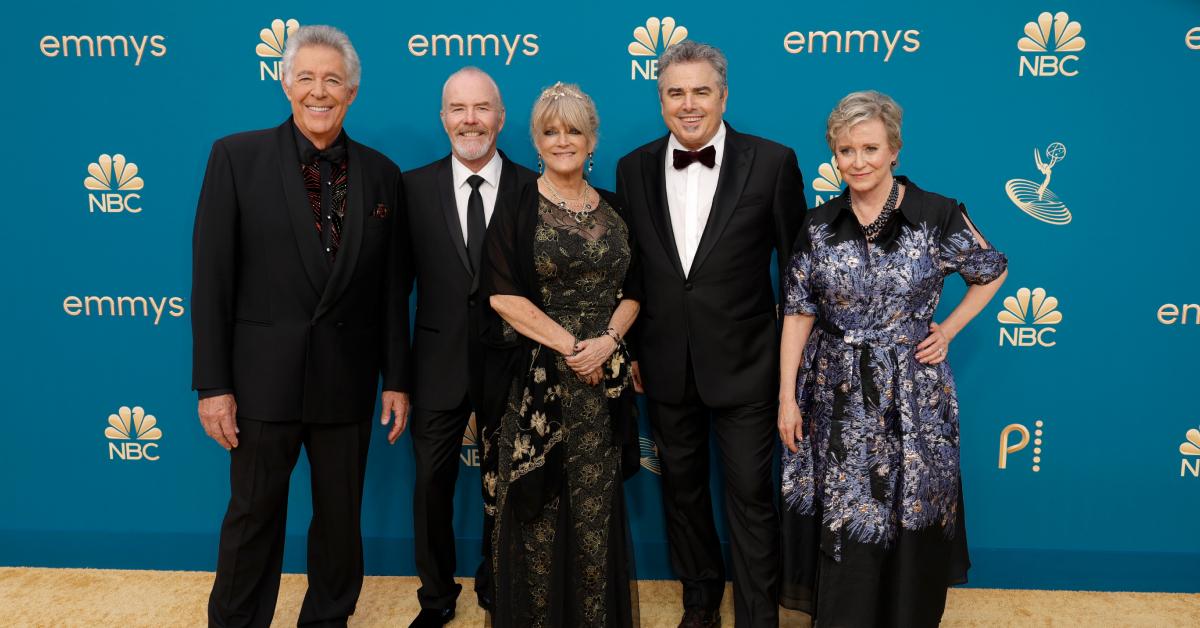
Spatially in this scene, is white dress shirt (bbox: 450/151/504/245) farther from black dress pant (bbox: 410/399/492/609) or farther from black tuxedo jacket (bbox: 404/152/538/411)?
black dress pant (bbox: 410/399/492/609)

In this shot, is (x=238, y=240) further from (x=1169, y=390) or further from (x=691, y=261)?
(x=1169, y=390)

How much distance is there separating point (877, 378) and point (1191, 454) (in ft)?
5.20

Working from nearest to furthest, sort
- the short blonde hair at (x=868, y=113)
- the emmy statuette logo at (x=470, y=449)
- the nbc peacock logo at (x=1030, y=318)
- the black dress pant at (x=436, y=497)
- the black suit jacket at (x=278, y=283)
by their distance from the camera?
1. the short blonde hair at (x=868, y=113)
2. the black suit jacket at (x=278, y=283)
3. the black dress pant at (x=436, y=497)
4. the nbc peacock logo at (x=1030, y=318)
5. the emmy statuette logo at (x=470, y=449)

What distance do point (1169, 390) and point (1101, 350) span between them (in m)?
0.27

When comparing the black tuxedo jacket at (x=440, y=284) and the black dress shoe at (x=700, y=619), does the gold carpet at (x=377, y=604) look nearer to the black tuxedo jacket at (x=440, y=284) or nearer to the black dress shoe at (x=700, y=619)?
the black dress shoe at (x=700, y=619)

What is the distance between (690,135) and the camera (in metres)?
2.40

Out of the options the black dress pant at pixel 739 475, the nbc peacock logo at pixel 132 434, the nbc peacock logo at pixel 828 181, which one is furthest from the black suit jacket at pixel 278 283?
the nbc peacock logo at pixel 828 181

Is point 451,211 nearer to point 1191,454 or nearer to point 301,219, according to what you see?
point 301,219

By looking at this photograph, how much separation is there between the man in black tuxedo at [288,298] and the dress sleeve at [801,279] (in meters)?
1.13

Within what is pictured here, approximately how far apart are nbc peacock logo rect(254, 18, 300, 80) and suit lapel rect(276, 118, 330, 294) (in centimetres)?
80

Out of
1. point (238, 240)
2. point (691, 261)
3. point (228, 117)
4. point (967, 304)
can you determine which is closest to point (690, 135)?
point (691, 261)

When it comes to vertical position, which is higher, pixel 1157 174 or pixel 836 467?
pixel 1157 174

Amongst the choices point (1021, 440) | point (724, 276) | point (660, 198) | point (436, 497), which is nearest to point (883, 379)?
point (724, 276)

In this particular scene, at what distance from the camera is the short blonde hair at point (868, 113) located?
2.10 m
